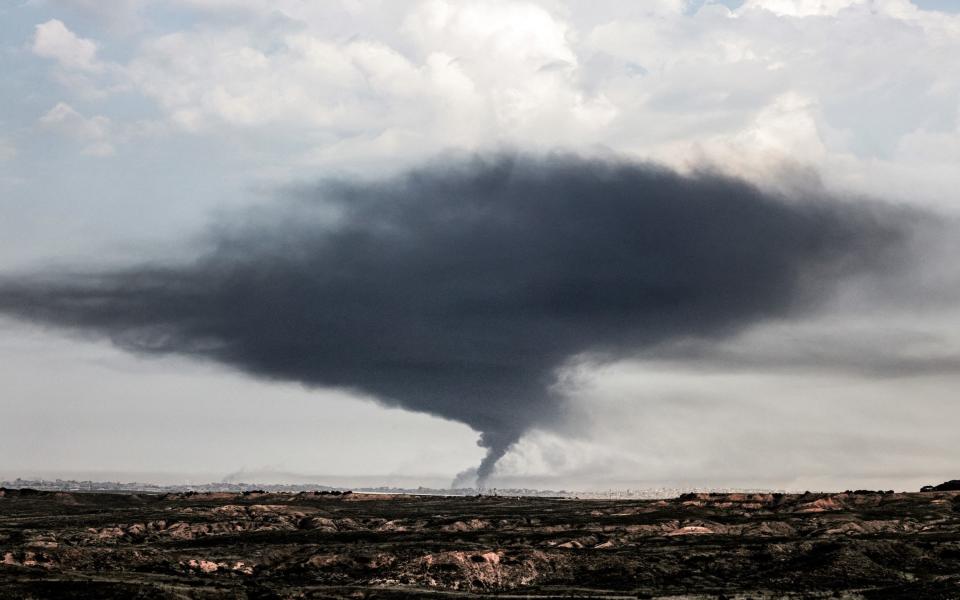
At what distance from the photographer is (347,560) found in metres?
145

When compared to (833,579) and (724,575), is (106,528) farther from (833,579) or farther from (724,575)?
(833,579)

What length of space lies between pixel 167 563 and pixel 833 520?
12493 centimetres

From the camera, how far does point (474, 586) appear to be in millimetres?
133875

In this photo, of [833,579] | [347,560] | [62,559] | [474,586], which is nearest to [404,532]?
[347,560]

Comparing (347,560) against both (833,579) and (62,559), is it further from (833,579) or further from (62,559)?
(833,579)

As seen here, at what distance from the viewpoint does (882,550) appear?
148625 millimetres

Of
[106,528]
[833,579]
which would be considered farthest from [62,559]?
[833,579]

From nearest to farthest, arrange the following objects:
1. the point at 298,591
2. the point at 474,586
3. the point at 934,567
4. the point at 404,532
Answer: the point at 298,591, the point at 474,586, the point at 934,567, the point at 404,532

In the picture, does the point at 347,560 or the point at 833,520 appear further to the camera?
the point at 833,520

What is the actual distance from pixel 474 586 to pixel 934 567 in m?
65.5

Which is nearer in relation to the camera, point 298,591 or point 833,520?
point 298,591

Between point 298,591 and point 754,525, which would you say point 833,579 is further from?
point 298,591

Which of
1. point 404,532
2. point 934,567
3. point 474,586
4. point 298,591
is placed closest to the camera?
point 298,591

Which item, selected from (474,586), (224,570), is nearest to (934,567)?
(474,586)
